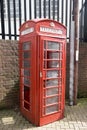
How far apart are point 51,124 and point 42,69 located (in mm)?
1374

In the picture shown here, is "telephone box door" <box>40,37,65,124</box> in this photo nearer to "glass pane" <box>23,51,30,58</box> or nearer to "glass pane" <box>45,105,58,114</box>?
"glass pane" <box>45,105,58,114</box>

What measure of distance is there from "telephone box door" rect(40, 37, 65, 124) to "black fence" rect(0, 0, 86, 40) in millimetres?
1876

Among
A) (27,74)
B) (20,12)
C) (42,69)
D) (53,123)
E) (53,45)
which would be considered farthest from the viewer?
(20,12)

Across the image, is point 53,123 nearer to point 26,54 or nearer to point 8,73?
point 26,54

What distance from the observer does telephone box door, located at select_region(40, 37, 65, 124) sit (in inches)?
159

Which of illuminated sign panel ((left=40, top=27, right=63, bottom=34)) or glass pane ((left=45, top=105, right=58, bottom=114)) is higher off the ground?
illuminated sign panel ((left=40, top=27, right=63, bottom=34))

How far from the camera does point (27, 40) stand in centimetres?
422

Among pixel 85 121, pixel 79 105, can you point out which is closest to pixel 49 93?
pixel 85 121

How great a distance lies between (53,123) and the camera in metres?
4.31

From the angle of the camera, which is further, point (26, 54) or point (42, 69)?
point (26, 54)

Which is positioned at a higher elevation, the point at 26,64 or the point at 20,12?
the point at 20,12

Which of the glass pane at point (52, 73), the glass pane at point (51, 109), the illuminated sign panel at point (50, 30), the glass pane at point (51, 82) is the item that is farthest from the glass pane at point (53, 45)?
the glass pane at point (51, 109)

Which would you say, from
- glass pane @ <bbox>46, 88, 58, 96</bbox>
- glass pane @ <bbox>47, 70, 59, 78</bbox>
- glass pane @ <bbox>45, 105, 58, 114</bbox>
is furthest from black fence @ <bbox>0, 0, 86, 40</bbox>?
glass pane @ <bbox>45, 105, 58, 114</bbox>

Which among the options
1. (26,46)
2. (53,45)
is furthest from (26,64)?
(53,45)
